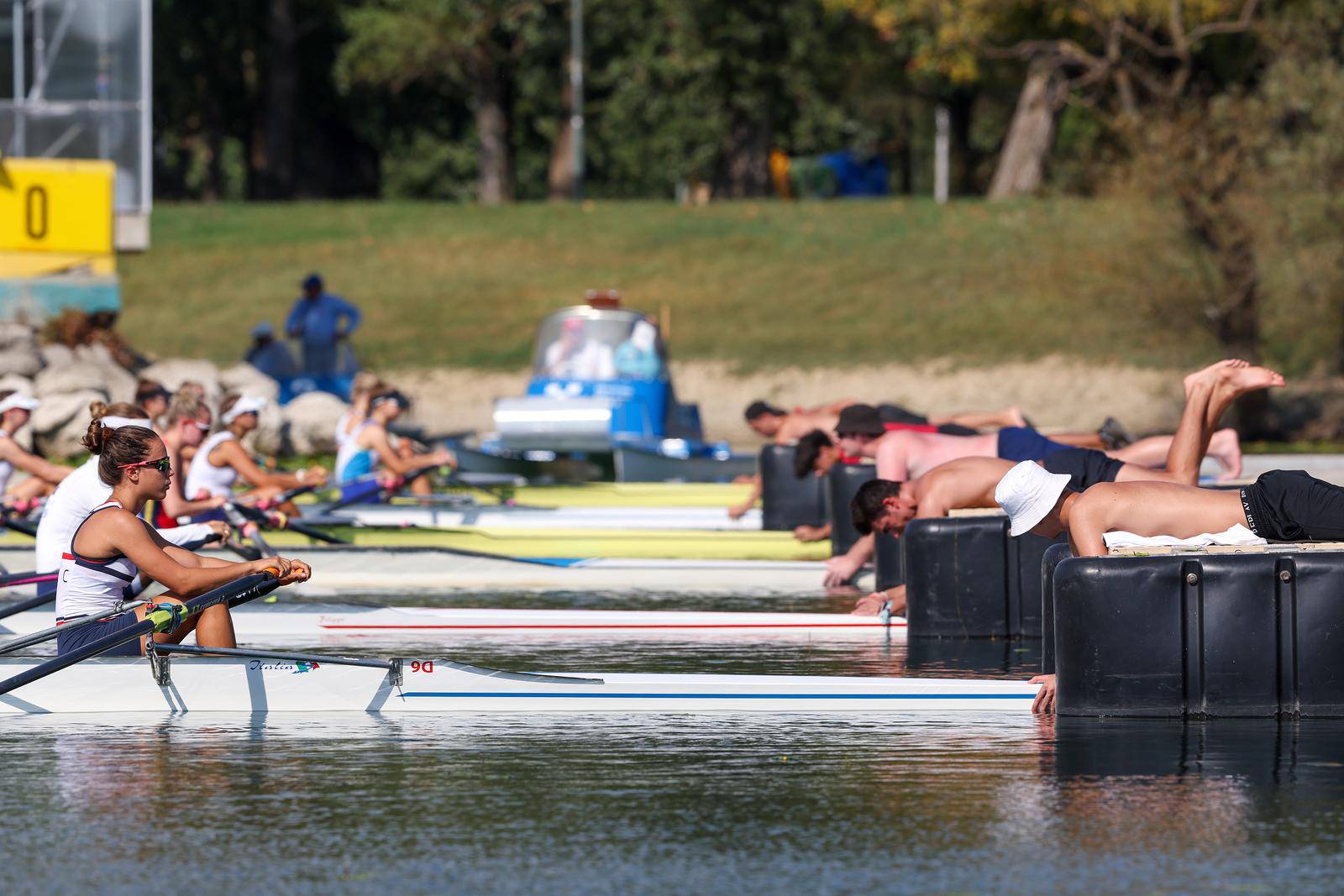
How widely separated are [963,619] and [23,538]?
322 inches

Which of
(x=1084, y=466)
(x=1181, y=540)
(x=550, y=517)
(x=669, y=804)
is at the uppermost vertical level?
(x=1084, y=466)

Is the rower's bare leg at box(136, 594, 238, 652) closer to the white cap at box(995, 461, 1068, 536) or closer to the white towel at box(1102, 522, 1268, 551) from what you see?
the white cap at box(995, 461, 1068, 536)

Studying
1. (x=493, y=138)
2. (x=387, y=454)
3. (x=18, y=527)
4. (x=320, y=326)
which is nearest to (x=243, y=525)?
(x=18, y=527)

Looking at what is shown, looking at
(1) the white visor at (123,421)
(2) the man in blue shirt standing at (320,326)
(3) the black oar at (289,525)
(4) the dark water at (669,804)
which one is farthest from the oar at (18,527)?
(2) the man in blue shirt standing at (320,326)

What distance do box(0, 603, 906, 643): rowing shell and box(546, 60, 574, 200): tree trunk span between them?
1565 inches

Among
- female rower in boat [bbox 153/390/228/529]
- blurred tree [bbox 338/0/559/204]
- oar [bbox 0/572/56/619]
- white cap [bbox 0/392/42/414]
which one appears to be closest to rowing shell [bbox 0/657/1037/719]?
oar [bbox 0/572/56/619]

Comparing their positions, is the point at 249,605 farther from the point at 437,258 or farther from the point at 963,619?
the point at 437,258

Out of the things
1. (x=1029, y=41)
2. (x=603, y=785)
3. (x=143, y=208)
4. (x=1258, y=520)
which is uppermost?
(x=1029, y=41)

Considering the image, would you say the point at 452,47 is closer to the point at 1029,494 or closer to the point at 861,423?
the point at 861,423

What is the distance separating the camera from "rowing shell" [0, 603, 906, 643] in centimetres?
1152

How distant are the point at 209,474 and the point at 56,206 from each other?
12.3 m

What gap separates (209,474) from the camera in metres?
14.5

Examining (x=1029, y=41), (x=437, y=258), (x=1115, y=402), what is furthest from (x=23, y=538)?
(x=437, y=258)

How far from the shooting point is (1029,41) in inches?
1444
